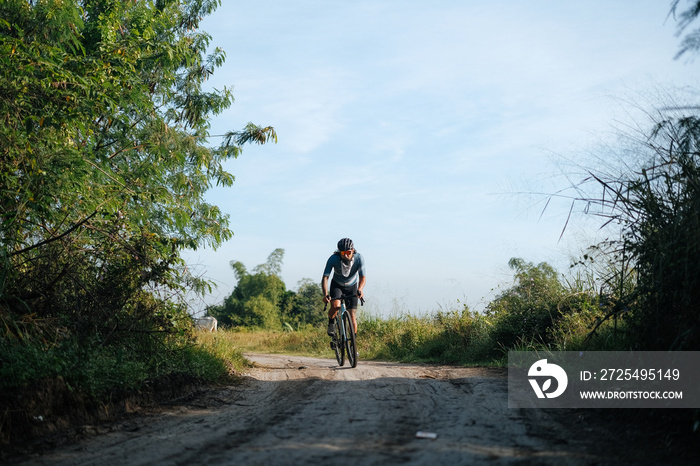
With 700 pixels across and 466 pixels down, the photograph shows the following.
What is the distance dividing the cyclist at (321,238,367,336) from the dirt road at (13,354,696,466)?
2864mm

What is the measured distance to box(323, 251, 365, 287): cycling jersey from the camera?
10.0 metres

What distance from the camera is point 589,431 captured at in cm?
472

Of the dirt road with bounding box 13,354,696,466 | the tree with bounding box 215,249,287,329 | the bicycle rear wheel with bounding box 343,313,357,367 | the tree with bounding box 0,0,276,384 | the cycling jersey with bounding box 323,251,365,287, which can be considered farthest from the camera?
the tree with bounding box 215,249,287,329

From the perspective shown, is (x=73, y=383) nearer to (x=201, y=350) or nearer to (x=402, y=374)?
(x=201, y=350)

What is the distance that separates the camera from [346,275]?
10.1 metres

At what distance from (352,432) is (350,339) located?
5.14 m

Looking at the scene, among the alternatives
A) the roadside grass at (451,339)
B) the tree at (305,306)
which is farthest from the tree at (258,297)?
the roadside grass at (451,339)

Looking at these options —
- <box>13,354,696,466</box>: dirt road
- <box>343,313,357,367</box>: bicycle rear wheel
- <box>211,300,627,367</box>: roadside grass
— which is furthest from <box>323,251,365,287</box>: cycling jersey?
<box>13,354,696,466</box>: dirt road

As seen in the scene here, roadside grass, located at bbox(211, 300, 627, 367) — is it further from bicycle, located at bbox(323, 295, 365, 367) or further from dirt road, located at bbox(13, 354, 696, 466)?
bicycle, located at bbox(323, 295, 365, 367)

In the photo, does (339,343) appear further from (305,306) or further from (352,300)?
(305,306)

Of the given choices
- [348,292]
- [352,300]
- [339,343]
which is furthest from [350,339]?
[348,292]

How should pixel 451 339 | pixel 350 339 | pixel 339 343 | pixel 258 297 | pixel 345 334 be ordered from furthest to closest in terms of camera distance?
pixel 258 297 < pixel 451 339 < pixel 339 343 < pixel 345 334 < pixel 350 339

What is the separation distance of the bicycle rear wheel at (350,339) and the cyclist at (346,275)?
5.0 inches

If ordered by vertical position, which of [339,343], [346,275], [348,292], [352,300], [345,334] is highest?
[346,275]
